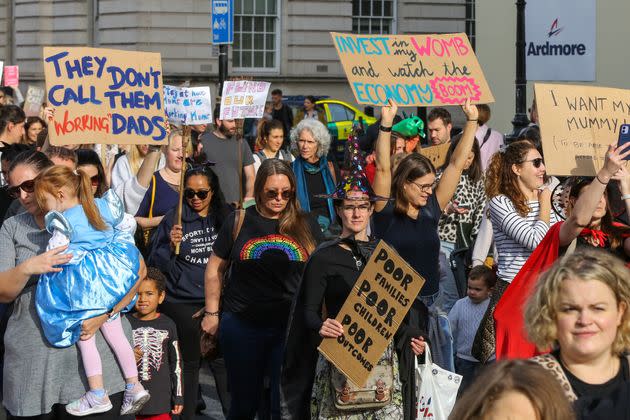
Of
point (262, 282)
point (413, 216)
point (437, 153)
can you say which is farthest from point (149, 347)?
point (437, 153)

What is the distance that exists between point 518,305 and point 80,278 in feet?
6.44

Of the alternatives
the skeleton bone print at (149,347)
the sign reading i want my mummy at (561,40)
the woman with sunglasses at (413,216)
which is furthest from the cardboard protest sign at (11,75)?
the woman with sunglasses at (413,216)

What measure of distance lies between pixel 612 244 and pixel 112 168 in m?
5.75

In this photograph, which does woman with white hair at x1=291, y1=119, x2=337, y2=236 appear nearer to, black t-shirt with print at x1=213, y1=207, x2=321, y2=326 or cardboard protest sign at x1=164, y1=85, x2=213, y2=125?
cardboard protest sign at x1=164, y1=85, x2=213, y2=125

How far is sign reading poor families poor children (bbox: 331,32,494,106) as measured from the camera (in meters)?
8.77

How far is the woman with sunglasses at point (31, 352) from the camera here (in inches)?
235

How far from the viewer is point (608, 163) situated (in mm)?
6016

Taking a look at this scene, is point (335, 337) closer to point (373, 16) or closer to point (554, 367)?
point (554, 367)

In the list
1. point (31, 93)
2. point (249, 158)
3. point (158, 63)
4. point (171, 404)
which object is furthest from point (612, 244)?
point (31, 93)

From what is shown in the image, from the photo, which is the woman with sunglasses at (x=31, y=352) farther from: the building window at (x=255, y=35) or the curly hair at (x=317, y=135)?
the building window at (x=255, y=35)

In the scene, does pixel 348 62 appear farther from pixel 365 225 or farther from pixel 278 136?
pixel 278 136

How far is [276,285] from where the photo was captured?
23.6ft

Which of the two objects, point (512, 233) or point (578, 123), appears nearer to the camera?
point (512, 233)

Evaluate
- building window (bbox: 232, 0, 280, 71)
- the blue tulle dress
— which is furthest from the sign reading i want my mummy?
building window (bbox: 232, 0, 280, 71)
